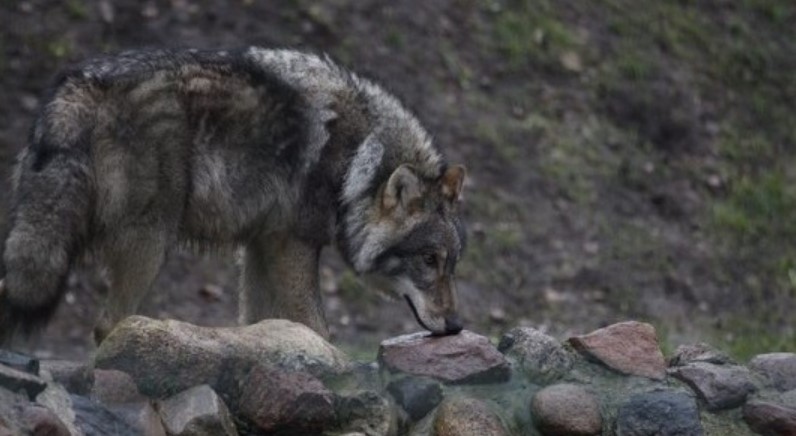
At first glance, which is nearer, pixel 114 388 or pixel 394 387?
pixel 114 388

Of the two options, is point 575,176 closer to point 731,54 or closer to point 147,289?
point 731,54

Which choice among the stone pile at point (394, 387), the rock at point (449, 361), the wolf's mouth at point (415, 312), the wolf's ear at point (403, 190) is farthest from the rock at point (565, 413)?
the wolf's ear at point (403, 190)

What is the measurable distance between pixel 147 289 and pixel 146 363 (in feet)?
5.14

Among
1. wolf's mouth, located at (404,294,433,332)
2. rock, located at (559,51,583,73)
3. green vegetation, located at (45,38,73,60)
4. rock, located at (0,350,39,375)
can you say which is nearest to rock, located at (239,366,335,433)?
rock, located at (0,350,39,375)

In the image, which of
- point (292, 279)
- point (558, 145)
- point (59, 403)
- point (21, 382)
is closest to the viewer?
point (21, 382)

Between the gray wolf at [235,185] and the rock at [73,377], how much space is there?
0.81 metres

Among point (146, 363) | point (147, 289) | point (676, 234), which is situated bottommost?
point (676, 234)

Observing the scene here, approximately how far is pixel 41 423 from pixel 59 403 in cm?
27

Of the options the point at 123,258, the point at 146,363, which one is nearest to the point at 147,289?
the point at 123,258

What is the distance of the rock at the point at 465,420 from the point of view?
643 centimetres

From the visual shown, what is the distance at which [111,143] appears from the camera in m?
7.38

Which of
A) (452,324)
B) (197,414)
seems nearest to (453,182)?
(452,324)

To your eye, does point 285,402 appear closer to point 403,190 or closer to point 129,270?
point 129,270

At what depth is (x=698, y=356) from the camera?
731 cm
